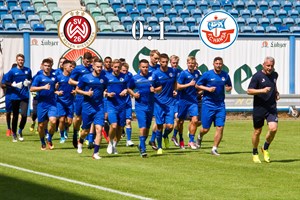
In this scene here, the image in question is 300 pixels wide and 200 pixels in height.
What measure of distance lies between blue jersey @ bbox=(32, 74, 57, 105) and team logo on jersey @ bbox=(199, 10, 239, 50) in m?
10.9

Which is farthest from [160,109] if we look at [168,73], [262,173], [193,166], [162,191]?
[162,191]

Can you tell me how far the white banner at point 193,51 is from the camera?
34938mm

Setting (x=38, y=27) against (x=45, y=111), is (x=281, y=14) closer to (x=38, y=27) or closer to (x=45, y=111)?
(x=38, y=27)

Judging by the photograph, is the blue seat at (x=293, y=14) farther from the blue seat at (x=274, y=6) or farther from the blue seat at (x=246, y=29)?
the blue seat at (x=246, y=29)

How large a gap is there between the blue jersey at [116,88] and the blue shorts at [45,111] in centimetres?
197

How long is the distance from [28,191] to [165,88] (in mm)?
7870

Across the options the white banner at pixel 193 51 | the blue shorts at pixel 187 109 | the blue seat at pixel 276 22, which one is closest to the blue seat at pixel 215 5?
the blue seat at pixel 276 22

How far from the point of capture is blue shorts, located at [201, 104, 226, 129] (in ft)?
69.2

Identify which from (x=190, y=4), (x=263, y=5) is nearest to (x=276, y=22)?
(x=263, y=5)

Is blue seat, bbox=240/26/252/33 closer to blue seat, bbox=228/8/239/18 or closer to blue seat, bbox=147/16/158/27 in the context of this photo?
blue seat, bbox=228/8/239/18

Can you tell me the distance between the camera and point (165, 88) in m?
21.8

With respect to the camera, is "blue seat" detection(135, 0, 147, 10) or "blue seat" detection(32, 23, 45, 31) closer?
"blue seat" detection(32, 23, 45, 31)

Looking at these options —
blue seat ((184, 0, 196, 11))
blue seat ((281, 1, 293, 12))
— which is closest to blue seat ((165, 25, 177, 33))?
blue seat ((184, 0, 196, 11))

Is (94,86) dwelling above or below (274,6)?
below
